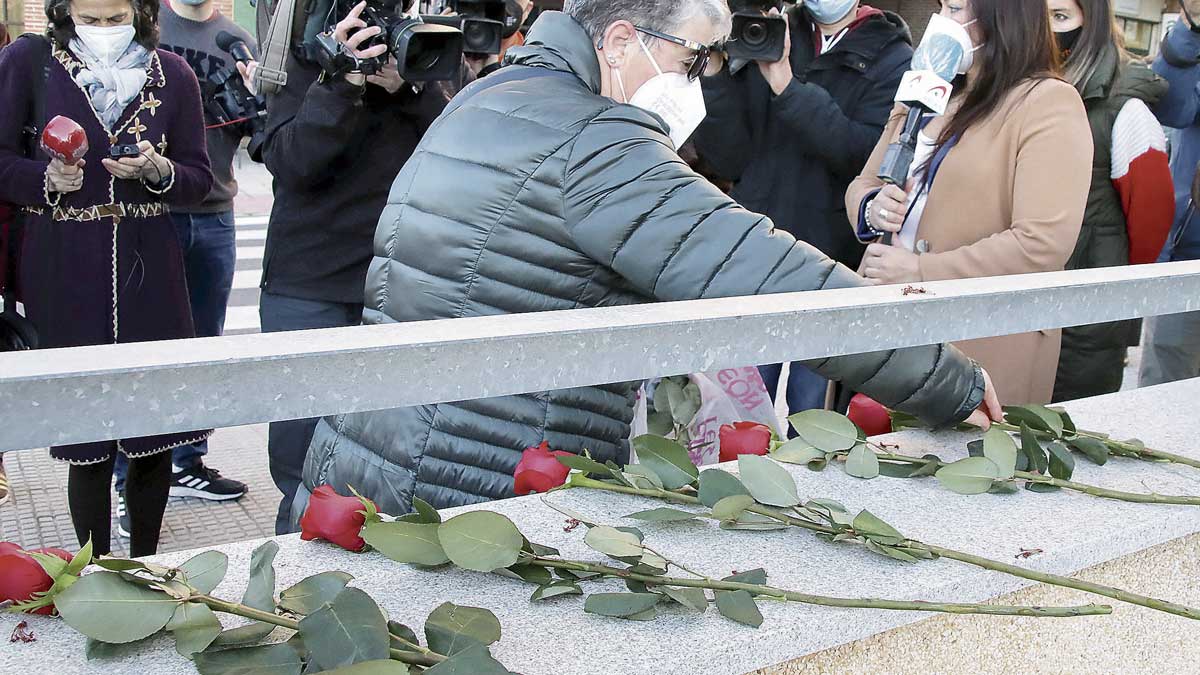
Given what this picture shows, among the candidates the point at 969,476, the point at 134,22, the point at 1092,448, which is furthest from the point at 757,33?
the point at 969,476

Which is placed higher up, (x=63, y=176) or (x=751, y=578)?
(x=751, y=578)

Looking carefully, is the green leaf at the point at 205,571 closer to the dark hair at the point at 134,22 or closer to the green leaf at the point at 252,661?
the green leaf at the point at 252,661

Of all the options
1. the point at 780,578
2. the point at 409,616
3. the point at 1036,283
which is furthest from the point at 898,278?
the point at 409,616

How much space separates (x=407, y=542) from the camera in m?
1.16

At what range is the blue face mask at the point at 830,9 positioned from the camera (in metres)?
3.99

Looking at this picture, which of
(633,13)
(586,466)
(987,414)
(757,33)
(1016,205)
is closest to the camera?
(586,466)

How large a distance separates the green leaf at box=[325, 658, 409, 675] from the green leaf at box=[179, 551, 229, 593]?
9.1 inches

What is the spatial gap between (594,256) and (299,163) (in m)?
1.87

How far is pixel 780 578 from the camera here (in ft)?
4.05

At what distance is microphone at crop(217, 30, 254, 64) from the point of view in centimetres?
463

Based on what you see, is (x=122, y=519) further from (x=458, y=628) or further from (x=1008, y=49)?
(x=458, y=628)

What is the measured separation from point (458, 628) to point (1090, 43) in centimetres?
281

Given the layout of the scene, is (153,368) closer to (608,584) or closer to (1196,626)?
(608,584)

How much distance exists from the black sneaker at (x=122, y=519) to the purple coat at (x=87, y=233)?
49 centimetres
